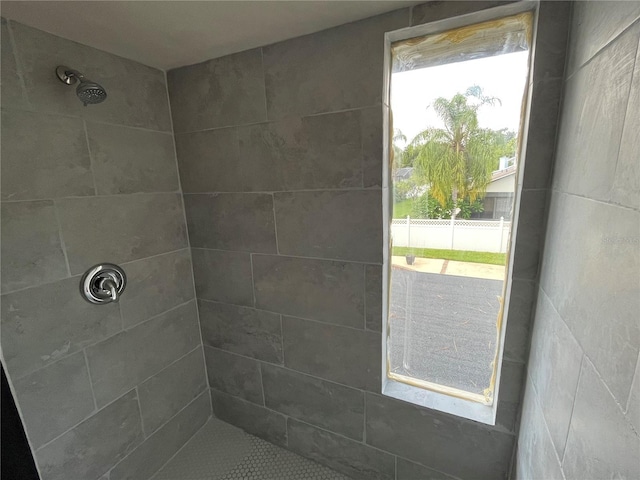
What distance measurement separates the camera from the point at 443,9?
87 centimetres

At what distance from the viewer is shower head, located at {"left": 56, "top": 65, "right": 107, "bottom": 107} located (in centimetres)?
94

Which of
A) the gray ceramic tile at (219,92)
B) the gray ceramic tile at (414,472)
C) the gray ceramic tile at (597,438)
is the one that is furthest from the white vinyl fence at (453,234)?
the gray ceramic tile at (414,472)

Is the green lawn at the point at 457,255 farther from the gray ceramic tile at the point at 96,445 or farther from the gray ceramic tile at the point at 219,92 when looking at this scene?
the gray ceramic tile at the point at 96,445

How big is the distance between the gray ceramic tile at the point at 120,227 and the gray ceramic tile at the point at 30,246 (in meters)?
0.04

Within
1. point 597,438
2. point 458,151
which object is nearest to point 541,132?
point 458,151

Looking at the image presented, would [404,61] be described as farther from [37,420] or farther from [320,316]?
[37,420]

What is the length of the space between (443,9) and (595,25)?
433 mm

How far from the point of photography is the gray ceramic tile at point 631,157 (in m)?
0.43

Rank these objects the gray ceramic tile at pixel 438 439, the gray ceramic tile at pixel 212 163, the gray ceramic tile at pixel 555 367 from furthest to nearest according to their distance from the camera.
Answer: the gray ceramic tile at pixel 212 163, the gray ceramic tile at pixel 438 439, the gray ceramic tile at pixel 555 367

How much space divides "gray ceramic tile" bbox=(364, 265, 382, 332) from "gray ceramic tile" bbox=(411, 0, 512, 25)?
2.86 ft

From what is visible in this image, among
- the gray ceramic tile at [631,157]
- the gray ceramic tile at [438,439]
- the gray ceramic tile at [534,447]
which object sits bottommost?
the gray ceramic tile at [438,439]

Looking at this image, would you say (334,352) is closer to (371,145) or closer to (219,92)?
(371,145)

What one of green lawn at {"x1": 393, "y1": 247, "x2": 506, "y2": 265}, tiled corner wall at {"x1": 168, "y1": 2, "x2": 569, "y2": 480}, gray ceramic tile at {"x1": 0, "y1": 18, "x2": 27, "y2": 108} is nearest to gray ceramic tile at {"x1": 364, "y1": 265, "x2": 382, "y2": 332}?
tiled corner wall at {"x1": 168, "y1": 2, "x2": 569, "y2": 480}

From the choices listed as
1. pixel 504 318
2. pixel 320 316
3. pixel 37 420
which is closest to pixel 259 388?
pixel 320 316
